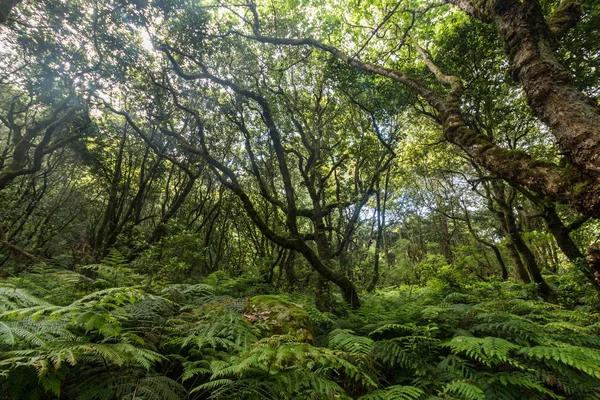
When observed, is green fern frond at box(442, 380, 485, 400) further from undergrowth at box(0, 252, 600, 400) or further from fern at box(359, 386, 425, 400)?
fern at box(359, 386, 425, 400)

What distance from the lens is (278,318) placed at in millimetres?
3453

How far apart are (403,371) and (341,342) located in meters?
0.93

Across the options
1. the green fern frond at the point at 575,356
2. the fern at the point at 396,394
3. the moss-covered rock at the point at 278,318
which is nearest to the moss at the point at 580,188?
the green fern frond at the point at 575,356

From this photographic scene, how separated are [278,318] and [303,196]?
46.6 ft

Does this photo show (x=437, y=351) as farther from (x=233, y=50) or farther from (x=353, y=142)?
(x=233, y=50)

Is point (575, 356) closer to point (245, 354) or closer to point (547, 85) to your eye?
point (547, 85)

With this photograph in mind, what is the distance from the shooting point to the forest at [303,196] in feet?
7.25

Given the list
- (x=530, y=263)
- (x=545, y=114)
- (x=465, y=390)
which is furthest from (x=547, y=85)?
(x=530, y=263)

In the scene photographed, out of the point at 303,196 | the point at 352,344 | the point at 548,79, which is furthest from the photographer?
the point at 303,196

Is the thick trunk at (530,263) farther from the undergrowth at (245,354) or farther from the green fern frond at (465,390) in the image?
the green fern frond at (465,390)

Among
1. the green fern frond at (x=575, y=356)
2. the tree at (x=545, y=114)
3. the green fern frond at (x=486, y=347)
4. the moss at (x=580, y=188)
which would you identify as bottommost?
the green fern frond at (x=575, y=356)

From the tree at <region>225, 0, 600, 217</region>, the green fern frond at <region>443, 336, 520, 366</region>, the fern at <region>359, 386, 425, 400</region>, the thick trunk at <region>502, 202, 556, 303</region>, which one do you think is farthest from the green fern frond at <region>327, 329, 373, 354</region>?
the thick trunk at <region>502, 202, 556, 303</region>

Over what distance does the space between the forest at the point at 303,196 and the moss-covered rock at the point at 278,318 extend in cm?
4

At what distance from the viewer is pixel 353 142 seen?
10.6 metres
